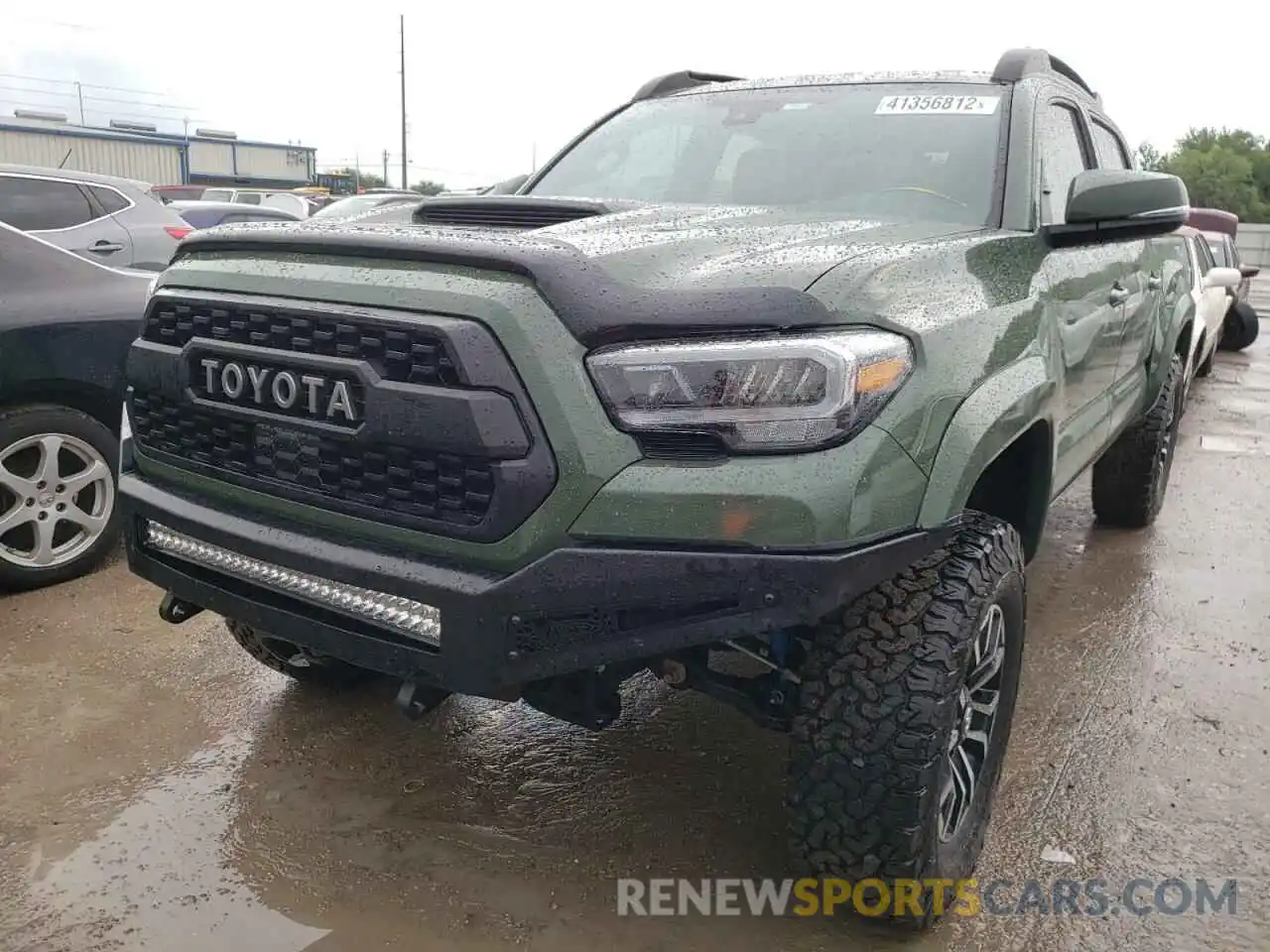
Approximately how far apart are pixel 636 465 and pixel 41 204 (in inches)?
233

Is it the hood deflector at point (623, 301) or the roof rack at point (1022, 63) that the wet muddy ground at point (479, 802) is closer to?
the hood deflector at point (623, 301)

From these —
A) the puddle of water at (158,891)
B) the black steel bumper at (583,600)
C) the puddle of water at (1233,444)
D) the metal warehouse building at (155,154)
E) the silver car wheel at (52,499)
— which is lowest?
the metal warehouse building at (155,154)

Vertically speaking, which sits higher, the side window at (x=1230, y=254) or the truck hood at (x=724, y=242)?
the truck hood at (x=724, y=242)

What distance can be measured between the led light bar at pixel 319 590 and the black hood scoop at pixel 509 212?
0.86m

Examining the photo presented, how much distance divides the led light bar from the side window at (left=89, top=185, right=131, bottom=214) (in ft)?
17.5

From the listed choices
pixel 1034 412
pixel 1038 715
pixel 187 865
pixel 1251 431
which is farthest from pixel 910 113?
pixel 1251 431

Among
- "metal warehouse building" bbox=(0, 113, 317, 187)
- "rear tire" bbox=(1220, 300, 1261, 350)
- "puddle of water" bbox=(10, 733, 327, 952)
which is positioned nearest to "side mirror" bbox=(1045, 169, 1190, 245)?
"puddle of water" bbox=(10, 733, 327, 952)

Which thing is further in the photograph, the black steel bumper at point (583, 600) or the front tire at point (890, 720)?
the front tire at point (890, 720)

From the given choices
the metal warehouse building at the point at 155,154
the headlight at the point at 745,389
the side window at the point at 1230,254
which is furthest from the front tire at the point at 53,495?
the metal warehouse building at the point at 155,154

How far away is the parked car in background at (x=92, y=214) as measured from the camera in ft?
20.1

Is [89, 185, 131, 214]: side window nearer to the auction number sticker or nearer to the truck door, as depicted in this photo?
the auction number sticker

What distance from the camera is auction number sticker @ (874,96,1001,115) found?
320 cm

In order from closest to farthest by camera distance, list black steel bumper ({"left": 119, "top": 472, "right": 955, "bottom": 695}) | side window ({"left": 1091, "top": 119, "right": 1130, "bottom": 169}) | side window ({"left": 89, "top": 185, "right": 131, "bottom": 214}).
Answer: black steel bumper ({"left": 119, "top": 472, "right": 955, "bottom": 695}), side window ({"left": 1091, "top": 119, "right": 1130, "bottom": 169}), side window ({"left": 89, "top": 185, "right": 131, "bottom": 214})

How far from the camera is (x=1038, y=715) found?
3305mm
